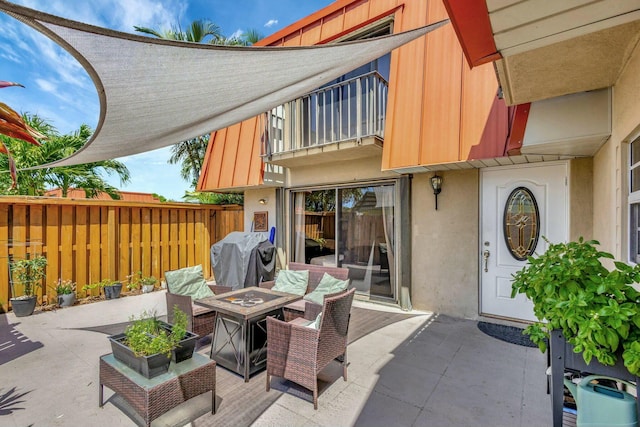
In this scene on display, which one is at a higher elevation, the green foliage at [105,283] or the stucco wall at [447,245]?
the stucco wall at [447,245]

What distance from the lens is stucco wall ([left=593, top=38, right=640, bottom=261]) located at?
79.4 inches

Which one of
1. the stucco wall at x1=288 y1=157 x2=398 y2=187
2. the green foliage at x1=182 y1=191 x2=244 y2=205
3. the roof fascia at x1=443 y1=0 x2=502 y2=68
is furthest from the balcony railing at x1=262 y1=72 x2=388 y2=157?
the green foliage at x1=182 y1=191 x2=244 y2=205

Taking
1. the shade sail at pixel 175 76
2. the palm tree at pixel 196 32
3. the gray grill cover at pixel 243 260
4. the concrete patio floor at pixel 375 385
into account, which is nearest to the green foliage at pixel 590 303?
the concrete patio floor at pixel 375 385

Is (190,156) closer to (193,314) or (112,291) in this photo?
(112,291)

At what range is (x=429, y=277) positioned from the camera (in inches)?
202

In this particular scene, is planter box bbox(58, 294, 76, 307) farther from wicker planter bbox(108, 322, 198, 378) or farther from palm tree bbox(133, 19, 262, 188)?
palm tree bbox(133, 19, 262, 188)

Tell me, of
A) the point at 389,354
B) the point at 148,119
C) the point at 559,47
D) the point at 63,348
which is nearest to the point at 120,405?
the point at 63,348

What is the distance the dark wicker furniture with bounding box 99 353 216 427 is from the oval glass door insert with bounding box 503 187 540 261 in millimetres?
4405

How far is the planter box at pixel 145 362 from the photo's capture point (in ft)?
7.23

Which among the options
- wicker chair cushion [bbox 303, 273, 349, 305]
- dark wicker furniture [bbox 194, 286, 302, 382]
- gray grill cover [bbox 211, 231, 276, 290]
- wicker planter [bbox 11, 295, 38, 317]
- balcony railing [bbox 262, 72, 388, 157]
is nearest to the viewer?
dark wicker furniture [bbox 194, 286, 302, 382]

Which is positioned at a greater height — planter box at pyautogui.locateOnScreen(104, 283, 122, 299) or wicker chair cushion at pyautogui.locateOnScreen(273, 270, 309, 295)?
wicker chair cushion at pyautogui.locateOnScreen(273, 270, 309, 295)

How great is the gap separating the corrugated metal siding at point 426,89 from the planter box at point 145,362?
394cm

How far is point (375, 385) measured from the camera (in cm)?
290

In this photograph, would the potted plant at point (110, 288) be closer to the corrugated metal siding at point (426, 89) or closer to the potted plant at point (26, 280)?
the potted plant at point (26, 280)
